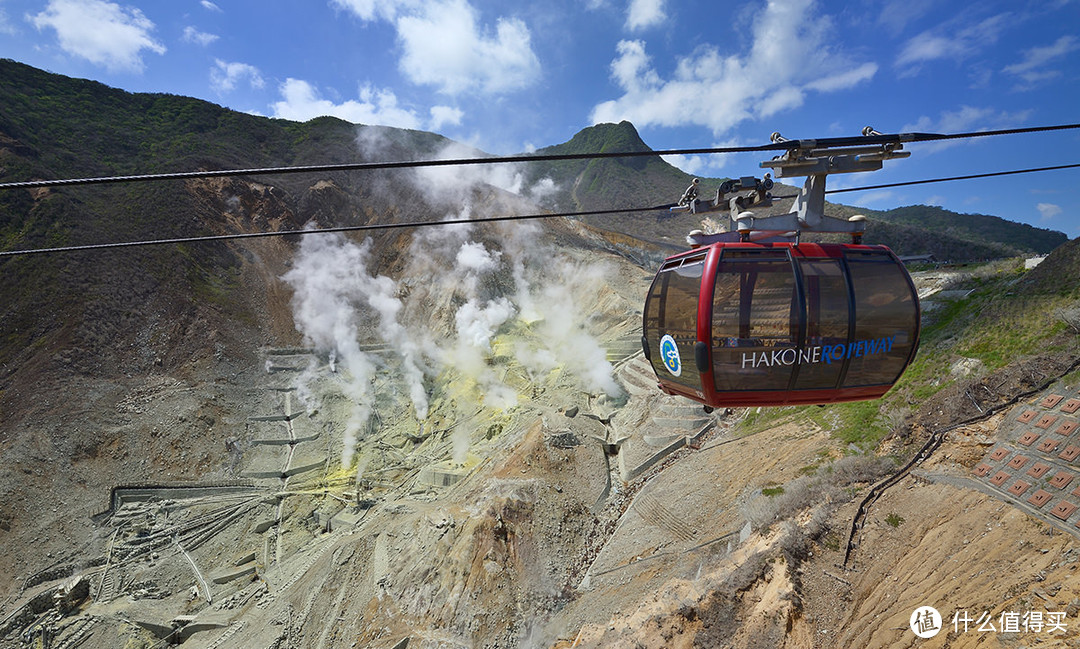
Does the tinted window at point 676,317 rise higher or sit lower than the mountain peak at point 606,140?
lower

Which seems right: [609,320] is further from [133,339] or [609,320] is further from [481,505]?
[133,339]

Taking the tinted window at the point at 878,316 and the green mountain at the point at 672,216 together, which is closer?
the tinted window at the point at 878,316

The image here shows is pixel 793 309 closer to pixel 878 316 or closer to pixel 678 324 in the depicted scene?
pixel 878 316

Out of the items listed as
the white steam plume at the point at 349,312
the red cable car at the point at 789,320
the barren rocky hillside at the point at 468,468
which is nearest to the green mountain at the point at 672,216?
the barren rocky hillside at the point at 468,468

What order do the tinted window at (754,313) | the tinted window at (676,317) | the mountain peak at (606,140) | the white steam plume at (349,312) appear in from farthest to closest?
the mountain peak at (606,140) → the white steam plume at (349,312) → the tinted window at (676,317) → the tinted window at (754,313)
